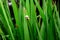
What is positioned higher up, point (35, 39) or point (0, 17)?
point (0, 17)

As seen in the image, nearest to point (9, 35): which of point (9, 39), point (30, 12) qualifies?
point (9, 39)

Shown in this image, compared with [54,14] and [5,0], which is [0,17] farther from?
[54,14]

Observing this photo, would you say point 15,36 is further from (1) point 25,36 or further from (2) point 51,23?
(2) point 51,23

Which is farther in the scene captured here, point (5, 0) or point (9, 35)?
point (5, 0)

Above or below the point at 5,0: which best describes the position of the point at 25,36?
below

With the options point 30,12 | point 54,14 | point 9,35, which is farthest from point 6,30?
point 54,14

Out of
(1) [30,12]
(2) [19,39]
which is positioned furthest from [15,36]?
(1) [30,12]

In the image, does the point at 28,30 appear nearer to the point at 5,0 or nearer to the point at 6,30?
the point at 6,30

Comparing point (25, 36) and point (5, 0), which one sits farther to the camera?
point (5, 0)
